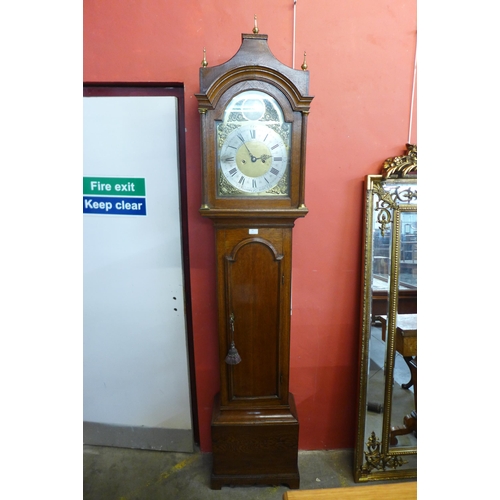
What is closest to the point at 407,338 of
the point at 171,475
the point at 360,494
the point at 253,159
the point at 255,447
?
the point at 360,494

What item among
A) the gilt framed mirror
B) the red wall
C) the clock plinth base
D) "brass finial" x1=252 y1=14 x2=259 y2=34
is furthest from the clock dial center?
the clock plinth base

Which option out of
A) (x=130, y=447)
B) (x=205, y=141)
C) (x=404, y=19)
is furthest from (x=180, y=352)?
(x=404, y=19)

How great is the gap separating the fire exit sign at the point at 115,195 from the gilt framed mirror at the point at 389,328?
3.66ft

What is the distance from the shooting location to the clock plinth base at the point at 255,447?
1341mm

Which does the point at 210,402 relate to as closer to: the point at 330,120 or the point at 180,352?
the point at 180,352

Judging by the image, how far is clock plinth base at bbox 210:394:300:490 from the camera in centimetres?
134

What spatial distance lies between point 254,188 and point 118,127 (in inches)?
30.5

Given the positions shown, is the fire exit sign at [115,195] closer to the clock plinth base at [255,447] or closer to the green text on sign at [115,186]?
the green text on sign at [115,186]

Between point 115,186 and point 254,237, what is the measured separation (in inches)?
30.8

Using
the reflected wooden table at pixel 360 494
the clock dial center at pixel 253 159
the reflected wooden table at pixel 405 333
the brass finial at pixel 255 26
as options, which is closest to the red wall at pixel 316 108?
the brass finial at pixel 255 26

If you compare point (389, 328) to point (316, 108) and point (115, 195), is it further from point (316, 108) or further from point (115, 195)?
point (115, 195)

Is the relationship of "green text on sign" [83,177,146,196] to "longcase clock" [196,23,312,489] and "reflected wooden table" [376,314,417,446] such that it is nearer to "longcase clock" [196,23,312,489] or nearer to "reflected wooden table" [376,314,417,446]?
"longcase clock" [196,23,312,489]

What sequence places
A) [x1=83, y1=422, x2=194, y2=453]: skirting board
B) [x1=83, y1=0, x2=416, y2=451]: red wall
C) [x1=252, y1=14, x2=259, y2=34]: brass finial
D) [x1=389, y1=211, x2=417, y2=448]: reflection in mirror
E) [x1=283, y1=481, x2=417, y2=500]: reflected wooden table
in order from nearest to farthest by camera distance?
1. [x1=283, y1=481, x2=417, y2=500]: reflected wooden table
2. [x1=252, y1=14, x2=259, y2=34]: brass finial
3. [x1=83, y1=0, x2=416, y2=451]: red wall
4. [x1=389, y1=211, x2=417, y2=448]: reflection in mirror
5. [x1=83, y1=422, x2=194, y2=453]: skirting board

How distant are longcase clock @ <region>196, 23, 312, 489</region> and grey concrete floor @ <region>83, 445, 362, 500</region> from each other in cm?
8
